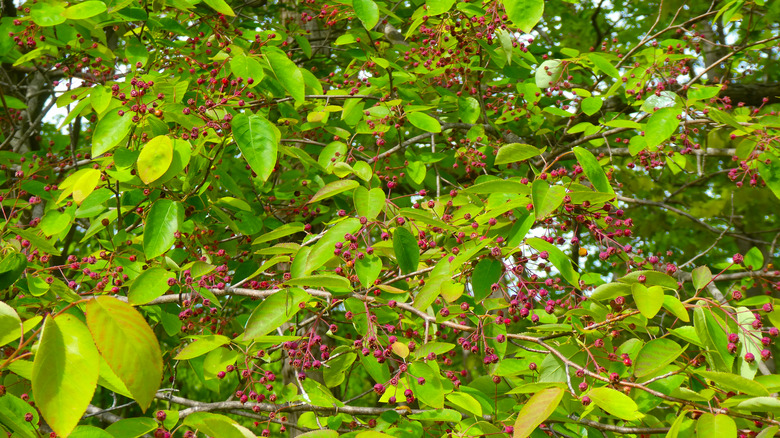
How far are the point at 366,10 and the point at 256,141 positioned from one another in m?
0.79

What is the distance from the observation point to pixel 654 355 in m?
1.67

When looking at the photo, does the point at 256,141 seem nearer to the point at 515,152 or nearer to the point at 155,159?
the point at 155,159

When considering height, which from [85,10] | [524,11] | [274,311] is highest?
[524,11]

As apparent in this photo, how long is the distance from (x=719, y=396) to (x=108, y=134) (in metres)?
2.10

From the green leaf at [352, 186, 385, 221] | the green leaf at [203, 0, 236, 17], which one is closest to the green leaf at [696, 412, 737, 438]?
the green leaf at [352, 186, 385, 221]

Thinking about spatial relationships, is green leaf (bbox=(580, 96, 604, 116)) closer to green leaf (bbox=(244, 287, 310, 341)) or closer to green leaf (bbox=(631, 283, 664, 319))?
green leaf (bbox=(631, 283, 664, 319))

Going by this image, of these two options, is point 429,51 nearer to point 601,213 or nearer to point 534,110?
point 534,110

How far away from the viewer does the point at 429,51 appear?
320 centimetres

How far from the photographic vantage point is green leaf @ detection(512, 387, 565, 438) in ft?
4.39

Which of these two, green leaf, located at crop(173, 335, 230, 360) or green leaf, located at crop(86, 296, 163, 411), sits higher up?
green leaf, located at crop(86, 296, 163, 411)

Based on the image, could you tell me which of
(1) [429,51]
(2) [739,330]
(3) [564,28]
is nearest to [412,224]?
(2) [739,330]

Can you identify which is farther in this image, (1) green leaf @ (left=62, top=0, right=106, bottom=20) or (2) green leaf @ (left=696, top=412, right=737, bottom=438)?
(1) green leaf @ (left=62, top=0, right=106, bottom=20)

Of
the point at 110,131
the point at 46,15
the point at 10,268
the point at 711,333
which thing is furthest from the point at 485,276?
the point at 46,15

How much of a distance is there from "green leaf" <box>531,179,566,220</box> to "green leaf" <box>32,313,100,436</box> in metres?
1.11
